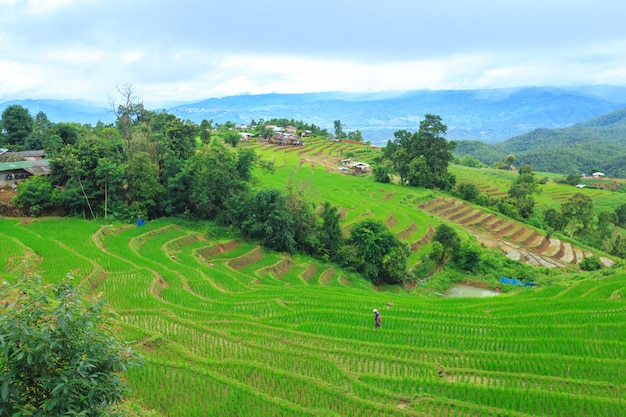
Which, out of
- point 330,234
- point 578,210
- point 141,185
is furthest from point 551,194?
point 141,185

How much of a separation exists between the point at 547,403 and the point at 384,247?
18461mm

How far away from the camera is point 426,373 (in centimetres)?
1273

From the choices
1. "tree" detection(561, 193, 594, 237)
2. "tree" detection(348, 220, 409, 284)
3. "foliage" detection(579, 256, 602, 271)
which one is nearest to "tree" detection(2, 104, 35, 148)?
"tree" detection(348, 220, 409, 284)

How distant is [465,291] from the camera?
102 ft

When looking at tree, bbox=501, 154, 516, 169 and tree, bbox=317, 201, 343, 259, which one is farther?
tree, bbox=501, 154, 516, 169

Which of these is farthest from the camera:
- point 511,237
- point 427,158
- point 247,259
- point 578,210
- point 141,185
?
point 427,158

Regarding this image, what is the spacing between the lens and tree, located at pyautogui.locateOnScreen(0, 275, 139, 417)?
15.7 ft

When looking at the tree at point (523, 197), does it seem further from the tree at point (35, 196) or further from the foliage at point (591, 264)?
the tree at point (35, 196)

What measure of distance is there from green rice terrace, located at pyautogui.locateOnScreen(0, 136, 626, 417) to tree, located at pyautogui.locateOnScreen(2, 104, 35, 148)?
28094mm

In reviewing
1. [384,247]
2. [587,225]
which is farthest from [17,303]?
[587,225]

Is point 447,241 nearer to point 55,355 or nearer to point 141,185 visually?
point 141,185

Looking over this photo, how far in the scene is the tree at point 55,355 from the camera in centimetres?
478

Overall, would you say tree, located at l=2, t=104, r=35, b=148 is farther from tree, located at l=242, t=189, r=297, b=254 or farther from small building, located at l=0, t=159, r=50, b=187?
tree, located at l=242, t=189, r=297, b=254

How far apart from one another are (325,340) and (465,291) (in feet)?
65.4
